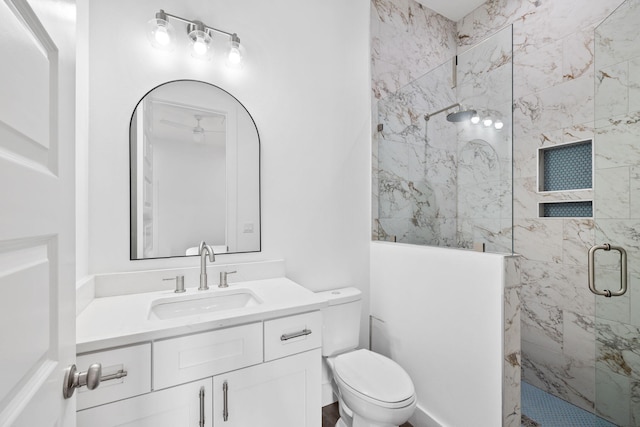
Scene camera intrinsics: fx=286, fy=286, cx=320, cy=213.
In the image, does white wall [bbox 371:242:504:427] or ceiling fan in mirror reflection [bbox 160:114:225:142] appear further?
ceiling fan in mirror reflection [bbox 160:114:225:142]

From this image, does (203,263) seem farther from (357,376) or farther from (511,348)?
(511,348)

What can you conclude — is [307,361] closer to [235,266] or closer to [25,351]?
[235,266]

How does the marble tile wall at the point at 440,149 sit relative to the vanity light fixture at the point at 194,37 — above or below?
below

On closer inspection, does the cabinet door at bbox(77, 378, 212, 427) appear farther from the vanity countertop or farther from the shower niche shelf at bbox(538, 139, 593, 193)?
the shower niche shelf at bbox(538, 139, 593, 193)

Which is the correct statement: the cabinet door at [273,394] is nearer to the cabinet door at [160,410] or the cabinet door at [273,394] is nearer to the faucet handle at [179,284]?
the cabinet door at [160,410]

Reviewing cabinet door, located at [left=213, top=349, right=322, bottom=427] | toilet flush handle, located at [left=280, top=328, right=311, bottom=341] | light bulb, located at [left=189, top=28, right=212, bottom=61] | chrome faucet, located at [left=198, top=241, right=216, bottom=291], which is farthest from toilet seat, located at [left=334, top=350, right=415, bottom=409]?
light bulb, located at [left=189, top=28, right=212, bottom=61]

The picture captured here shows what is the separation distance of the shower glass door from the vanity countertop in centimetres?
135

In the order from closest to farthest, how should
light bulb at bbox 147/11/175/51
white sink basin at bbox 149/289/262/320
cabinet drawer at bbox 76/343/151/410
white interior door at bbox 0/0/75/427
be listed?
white interior door at bbox 0/0/75/427 < cabinet drawer at bbox 76/343/151/410 < white sink basin at bbox 149/289/262/320 < light bulb at bbox 147/11/175/51

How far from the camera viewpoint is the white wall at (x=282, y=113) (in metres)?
1.35

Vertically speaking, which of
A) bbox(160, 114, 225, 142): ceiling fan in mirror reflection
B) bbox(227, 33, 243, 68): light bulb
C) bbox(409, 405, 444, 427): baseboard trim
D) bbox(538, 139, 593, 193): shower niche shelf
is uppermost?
bbox(227, 33, 243, 68): light bulb

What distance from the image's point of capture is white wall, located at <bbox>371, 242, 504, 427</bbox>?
1.36 m

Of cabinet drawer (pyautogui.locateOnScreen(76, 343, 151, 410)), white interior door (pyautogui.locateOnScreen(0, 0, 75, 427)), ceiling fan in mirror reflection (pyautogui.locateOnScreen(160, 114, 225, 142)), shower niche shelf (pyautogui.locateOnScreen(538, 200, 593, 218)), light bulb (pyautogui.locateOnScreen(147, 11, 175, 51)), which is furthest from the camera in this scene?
shower niche shelf (pyautogui.locateOnScreen(538, 200, 593, 218))

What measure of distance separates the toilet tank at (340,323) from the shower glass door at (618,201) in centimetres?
124

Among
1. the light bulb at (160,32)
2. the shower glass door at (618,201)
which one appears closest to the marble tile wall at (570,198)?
the shower glass door at (618,201)
